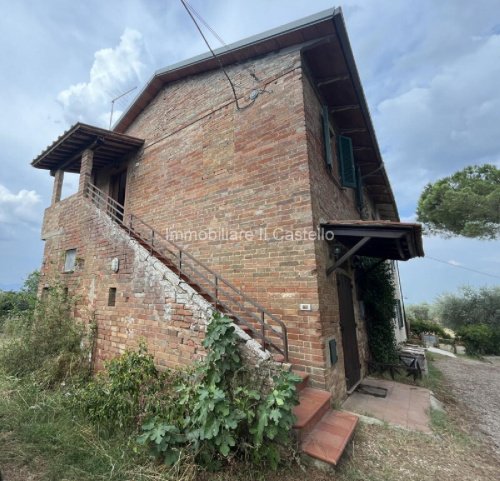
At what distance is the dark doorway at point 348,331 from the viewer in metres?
5.04

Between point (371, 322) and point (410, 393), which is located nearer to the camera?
point (410, 393)

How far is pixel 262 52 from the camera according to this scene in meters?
5.77

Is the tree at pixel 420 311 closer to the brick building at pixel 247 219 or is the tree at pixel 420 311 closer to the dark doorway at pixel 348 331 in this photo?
the brick building at pixel 247 219

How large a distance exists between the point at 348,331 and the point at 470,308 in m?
15.0

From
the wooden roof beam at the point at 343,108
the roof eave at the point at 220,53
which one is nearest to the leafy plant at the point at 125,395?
the roof eave at the point at 220,53

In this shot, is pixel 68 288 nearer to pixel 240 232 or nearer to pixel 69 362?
pixel 69 362

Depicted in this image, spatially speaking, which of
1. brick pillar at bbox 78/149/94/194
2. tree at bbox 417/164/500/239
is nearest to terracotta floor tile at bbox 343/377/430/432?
brick pillar at bbox 78/149/94/194

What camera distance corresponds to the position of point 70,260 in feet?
22.3

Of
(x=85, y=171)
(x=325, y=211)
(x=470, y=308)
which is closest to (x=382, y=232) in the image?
(x=325, y=211)

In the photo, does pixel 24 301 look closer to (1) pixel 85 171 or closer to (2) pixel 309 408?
(1) pixel 85 171

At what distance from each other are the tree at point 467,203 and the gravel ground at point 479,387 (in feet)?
18.6

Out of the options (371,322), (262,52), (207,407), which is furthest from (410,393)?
(262,52)

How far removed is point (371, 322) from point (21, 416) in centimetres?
745

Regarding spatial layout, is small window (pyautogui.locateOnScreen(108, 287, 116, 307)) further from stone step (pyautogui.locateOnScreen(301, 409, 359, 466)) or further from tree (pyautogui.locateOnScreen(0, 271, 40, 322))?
stone step (pyautogui.locateOnScreen(301, 409, 359, 466))
